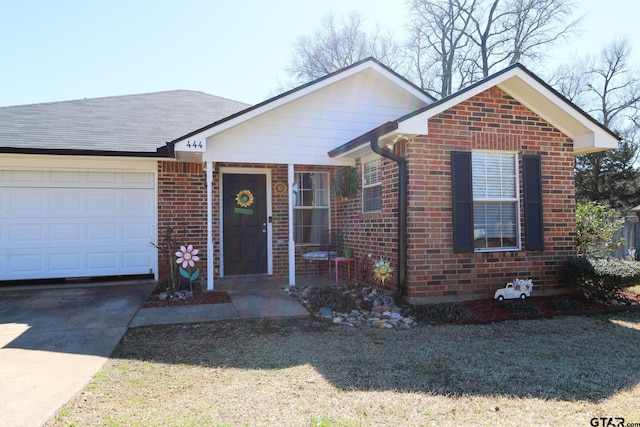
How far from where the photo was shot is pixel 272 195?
8.98 m

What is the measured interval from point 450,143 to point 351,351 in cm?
361

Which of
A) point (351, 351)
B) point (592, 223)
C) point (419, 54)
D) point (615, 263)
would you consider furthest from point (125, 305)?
point (419, 54)

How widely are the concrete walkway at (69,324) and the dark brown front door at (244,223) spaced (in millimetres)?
501

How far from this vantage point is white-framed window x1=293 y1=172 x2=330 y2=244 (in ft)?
29.8

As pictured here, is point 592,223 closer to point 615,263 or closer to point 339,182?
point 615,263

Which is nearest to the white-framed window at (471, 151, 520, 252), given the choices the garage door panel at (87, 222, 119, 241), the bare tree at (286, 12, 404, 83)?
the garage door panel at (87, 222, 119, 241)

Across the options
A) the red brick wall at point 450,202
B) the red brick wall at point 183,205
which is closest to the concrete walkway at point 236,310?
the red brick wall at point 183,205

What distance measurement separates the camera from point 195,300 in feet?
21.5

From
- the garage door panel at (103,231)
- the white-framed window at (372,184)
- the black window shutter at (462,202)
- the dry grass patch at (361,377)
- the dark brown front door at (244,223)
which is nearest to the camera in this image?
the dry grass patch at (361,377)

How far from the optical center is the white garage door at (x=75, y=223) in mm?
7895

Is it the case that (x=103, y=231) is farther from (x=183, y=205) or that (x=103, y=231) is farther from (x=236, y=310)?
(x=236, y=310)

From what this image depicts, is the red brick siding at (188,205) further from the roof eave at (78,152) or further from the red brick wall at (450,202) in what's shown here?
the red brick wall at (450,202)

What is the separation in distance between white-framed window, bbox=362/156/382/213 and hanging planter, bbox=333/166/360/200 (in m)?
0.15

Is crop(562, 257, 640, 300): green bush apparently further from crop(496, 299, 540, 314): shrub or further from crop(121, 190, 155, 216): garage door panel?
crop(121, 190, 155, 216): garage door panel
